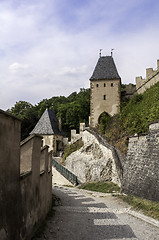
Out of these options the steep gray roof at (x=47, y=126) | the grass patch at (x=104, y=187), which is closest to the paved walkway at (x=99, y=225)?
the grass patch at (x=104, y=187)

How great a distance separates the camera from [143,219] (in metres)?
8.61

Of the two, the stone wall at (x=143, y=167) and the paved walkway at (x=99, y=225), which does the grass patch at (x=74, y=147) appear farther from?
the paved walkway at (x=99, y=225)

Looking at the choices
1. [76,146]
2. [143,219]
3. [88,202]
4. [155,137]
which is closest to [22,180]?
[143,219]

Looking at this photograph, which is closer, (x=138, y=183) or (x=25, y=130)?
(x=138, y=183)

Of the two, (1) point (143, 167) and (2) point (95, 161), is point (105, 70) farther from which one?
(1) point (143, 167)

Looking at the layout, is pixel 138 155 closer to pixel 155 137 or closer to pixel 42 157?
pixel 155 137

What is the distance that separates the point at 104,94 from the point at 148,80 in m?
5.67

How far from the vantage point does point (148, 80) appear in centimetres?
2772

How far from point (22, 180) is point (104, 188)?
13.2m

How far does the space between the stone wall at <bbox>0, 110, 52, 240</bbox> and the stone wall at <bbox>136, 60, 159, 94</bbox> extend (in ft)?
74.8

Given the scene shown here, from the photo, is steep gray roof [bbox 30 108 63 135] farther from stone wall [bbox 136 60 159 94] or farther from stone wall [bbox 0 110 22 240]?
stone wall [bbox 0 110 22 240]

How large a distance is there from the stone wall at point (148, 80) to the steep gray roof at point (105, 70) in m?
2.95

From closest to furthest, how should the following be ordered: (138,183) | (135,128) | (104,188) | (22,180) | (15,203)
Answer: (15,203) → (22,180) → (138,183) → (104,188) → (135,128)

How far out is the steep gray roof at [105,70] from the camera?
2995 centimetres
